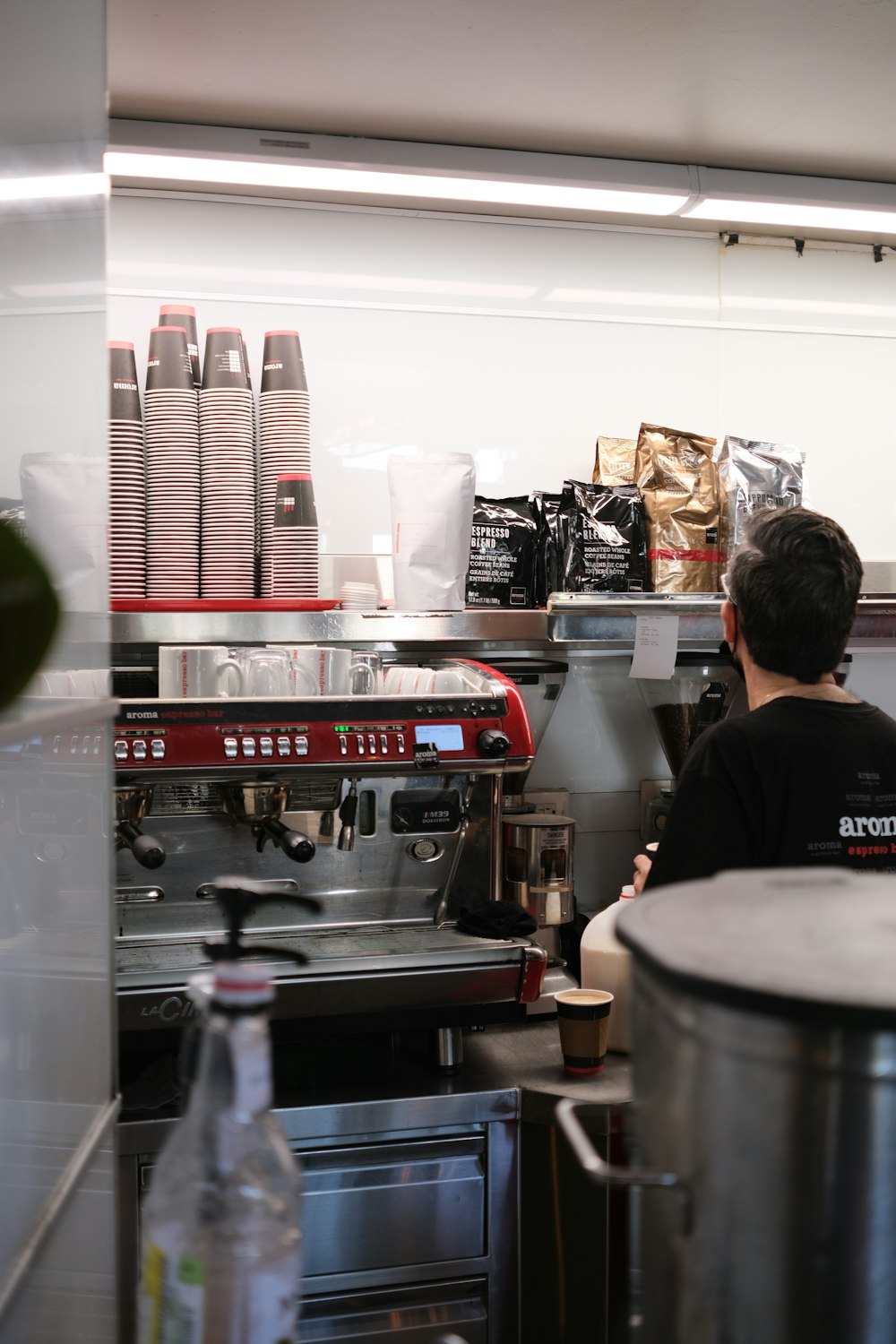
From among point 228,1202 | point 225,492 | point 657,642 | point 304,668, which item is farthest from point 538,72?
point 228,1202

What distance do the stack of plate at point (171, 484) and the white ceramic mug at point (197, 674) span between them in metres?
0.32

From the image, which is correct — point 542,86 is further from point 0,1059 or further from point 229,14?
point 0,1059

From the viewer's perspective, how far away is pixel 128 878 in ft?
7.26

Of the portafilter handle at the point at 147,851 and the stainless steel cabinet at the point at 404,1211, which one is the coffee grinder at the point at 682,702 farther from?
the portafilter handle at the point at 147,851

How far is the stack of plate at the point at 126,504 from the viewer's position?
2533 millimetres

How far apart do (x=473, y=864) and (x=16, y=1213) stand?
4.76 ft

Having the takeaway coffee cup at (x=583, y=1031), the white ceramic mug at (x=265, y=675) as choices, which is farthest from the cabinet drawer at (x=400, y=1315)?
the white ceramic mug at (x=265, y=675)

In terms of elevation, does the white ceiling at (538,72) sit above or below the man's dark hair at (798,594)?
above

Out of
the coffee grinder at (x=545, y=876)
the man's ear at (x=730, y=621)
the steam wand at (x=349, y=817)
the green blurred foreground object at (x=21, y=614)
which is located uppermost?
the green blurred foreground object at (x=21, y=614)

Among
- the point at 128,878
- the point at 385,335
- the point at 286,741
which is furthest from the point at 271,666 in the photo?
the point at 385,335

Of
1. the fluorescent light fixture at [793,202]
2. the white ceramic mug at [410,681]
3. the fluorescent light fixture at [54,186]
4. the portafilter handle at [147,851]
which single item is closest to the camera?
the fluorescent light fixture at [54,186]

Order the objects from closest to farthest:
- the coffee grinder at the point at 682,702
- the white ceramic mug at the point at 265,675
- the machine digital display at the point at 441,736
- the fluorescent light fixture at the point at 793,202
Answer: the machine digital display at the point at 441,736 → the white ceramic mug at the point at 265,675 → the fluorescent light fixture at the point at 793,202 → the coffee grinder at the point at 682,702

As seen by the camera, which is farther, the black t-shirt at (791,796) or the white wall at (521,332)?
the white wall at (521,332)

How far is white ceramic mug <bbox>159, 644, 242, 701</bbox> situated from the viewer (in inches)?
89.2
